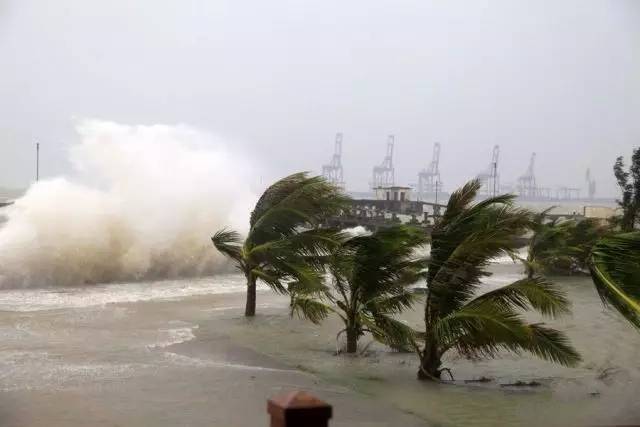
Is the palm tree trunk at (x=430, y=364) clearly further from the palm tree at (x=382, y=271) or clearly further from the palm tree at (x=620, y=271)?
the palm tree at (x=620, y=271)

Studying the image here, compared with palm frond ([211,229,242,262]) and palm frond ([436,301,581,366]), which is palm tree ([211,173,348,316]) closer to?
palm frond ([211,229,242,262])

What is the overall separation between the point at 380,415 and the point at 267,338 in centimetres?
464

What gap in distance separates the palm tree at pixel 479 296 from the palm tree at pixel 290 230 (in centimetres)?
333

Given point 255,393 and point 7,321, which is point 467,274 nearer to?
point 255,393

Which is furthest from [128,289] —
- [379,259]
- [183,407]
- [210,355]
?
[183,407]

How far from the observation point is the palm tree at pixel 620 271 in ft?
20.0

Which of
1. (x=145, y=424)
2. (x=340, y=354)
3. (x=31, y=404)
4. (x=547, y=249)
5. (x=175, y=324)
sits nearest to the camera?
Answer: (x=145, y=424)

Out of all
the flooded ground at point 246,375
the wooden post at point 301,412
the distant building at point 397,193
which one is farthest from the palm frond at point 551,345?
the distant building at point 397,193

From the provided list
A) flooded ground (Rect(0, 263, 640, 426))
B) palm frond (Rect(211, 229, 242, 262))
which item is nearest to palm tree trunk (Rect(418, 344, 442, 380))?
flooded ground (Rect(0, 263, 640, 426))

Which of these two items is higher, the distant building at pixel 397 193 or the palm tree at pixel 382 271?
the distant building at pixel 397 193

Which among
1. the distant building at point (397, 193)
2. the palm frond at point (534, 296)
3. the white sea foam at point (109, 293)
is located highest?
the distant building at point (397, 193)

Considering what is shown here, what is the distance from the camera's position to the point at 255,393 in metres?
7.29

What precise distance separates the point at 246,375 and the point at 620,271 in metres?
4.25

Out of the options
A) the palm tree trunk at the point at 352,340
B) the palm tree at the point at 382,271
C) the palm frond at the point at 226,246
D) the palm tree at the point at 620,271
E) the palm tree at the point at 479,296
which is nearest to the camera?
the palm tree at the point at 620,271
